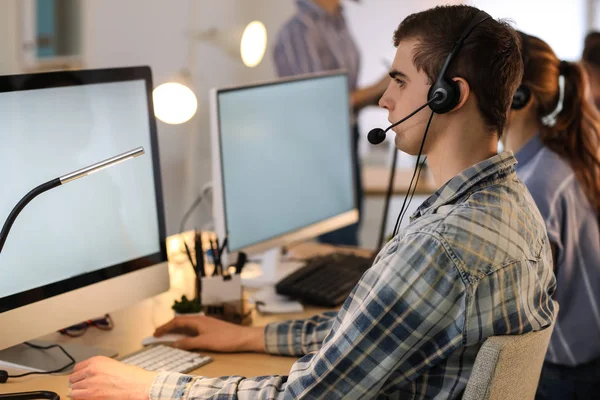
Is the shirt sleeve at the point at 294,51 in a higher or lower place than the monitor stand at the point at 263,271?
higher

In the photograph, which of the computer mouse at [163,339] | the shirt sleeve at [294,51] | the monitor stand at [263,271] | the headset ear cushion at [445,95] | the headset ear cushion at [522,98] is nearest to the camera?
the headset ear cushion at [445,95]

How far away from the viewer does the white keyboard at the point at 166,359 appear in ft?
4.33

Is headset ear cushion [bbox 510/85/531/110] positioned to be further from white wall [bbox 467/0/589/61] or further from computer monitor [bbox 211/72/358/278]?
white wall [bbox 467/0/589/61]

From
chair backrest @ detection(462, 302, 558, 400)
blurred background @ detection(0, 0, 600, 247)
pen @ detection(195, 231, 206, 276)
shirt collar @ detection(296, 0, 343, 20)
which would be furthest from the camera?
shirt collar @ detection(296, 0, 343, 20)

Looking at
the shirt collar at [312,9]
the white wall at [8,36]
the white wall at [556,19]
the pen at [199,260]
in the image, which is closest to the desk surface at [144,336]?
the pen at [199,260]

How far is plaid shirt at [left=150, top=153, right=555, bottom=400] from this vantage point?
97 centimetres

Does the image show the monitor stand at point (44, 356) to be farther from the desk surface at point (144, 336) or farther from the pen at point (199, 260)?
the pen at point (199, 260)

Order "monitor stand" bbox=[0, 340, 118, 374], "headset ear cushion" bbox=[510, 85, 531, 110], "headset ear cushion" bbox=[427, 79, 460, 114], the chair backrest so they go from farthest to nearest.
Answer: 1. "headset ear cushion" bbox=[510, 85, 531, 110]
2. "monitor stand" bbox=[0, 340, 118, 374]
3. "headset ear cushion" bbox=[427, 79, 460, 114]
4. the chair backrest

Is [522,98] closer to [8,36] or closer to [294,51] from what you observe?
[294,51]

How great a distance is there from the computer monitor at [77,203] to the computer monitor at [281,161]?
243mm

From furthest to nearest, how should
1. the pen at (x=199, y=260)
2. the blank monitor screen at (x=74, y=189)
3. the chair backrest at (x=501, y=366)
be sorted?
the pen at (x=199, y=260), the blank monitor screen at (x=74, y=189), the chair backrest at (x=501, y=366)

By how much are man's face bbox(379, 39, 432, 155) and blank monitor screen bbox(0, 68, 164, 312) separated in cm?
52

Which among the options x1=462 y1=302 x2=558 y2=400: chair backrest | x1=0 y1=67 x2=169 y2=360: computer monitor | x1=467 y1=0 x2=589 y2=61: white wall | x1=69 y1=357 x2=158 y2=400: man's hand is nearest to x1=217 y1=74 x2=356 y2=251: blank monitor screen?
x1=0 y1=67 x2=169 y2=360: computer monitor

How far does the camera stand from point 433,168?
1.16 m
